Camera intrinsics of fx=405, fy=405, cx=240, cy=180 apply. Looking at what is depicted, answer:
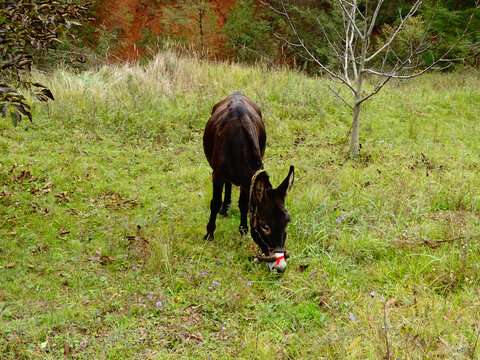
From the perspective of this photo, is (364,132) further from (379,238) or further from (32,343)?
(32,343)

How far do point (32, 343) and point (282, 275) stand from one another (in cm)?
228

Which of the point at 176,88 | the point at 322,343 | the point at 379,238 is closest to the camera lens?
the point at 322,343

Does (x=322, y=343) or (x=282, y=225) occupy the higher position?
(x=282, y=225)

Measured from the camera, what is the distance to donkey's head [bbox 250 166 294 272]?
3.86 metres

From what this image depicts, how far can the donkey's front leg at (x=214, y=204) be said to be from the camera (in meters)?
4.80

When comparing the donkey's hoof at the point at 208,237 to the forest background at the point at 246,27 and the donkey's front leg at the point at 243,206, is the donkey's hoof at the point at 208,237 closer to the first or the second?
the donkey's front leg at the point at 243,206

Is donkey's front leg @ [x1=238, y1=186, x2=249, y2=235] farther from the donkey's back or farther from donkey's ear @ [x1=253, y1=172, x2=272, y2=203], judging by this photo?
donkey's ear @ [x1=253, y1=172, x2=272, y2=203]

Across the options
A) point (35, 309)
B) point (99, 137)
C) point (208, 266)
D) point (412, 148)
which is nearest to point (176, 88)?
point (99, 137)

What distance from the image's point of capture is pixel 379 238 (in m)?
4.62

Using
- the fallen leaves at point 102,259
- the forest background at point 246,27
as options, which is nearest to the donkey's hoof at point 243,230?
the fallen leaves at point 102,259

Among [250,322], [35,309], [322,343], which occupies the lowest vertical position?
[35,309]

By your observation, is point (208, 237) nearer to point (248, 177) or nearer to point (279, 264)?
point (248, 177)

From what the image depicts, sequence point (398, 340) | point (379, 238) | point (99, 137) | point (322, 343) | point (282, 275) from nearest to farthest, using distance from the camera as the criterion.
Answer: point (398, 340) → point (322, 343) → point (282, 275) → point (379, 238) → point (99, 137)

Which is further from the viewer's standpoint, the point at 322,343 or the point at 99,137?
the point at 99,137
